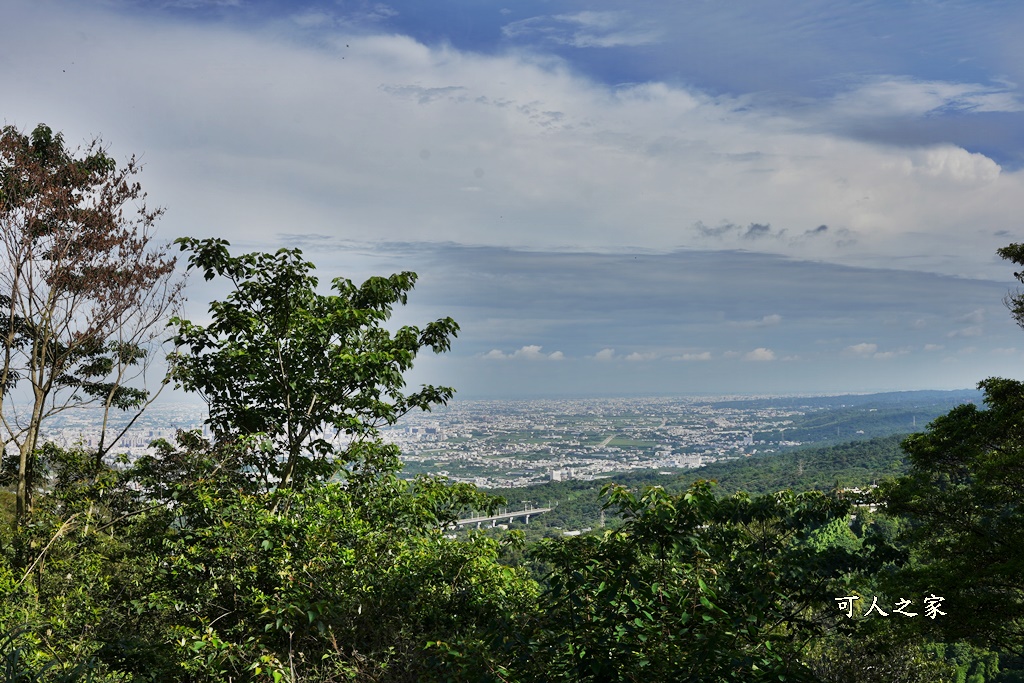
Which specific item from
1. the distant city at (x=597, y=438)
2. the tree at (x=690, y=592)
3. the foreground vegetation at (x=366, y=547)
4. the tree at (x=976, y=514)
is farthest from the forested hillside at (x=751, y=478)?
the tree at (x=690, y=592)

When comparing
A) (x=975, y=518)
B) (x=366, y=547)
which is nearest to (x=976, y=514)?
(x=975, y=518)

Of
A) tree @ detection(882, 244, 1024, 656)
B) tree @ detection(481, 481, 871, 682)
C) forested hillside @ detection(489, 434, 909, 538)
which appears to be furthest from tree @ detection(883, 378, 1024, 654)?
forested hillside @ detection(489, 434, 909, 538)

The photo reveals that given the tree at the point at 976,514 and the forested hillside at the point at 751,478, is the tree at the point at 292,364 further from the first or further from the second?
the forested hillside at the point at 751,478

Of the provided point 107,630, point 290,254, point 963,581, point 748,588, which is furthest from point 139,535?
point 963,581

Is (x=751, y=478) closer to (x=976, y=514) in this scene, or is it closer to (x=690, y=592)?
(x=976, y=514)

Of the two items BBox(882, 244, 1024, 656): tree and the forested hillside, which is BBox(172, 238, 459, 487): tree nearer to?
BBox(882, 244, 1024, 656): tree

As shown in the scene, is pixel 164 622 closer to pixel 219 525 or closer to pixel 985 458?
pixel 219 525
